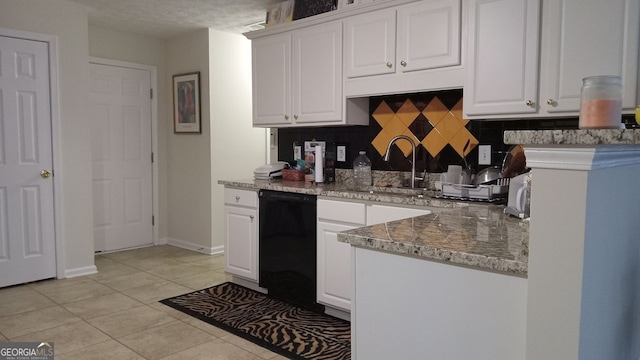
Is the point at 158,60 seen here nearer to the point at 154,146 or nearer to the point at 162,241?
the point at 154,146

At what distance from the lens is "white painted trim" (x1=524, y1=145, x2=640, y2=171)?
99 centimetres

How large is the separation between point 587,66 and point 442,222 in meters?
1.33

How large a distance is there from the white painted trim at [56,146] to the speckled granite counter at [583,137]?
417 cm

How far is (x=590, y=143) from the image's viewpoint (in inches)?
38.4

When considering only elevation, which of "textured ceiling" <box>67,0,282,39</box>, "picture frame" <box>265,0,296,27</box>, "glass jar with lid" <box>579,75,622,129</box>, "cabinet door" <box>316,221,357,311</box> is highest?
"textured ceiling" <box>67,0,282,39</box>

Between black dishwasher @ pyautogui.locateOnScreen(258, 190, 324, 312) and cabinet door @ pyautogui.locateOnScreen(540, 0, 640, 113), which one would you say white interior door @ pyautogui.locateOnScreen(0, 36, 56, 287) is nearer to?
black dishwasher @ pyautogui.locateOnScreen(258, 190, 324, 312)

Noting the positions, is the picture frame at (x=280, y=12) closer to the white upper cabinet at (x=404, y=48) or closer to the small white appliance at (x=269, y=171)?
the white upper cabinet at (x=404, y=48)

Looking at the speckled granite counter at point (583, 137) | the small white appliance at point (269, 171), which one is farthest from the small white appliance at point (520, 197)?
→ the small white appliance at point (269, 171)

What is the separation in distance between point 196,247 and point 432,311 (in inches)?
172

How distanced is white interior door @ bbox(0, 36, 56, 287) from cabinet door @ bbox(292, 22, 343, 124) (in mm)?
2232

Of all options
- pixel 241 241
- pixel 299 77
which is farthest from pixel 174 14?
pixel 241 241

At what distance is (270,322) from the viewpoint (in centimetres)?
322

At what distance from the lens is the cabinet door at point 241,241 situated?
12.4ft

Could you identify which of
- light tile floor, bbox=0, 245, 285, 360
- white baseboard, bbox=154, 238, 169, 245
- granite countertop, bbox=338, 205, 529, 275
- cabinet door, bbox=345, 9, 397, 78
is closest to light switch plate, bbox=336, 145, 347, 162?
cabinet door, bbox=345, 9, 397, 78
